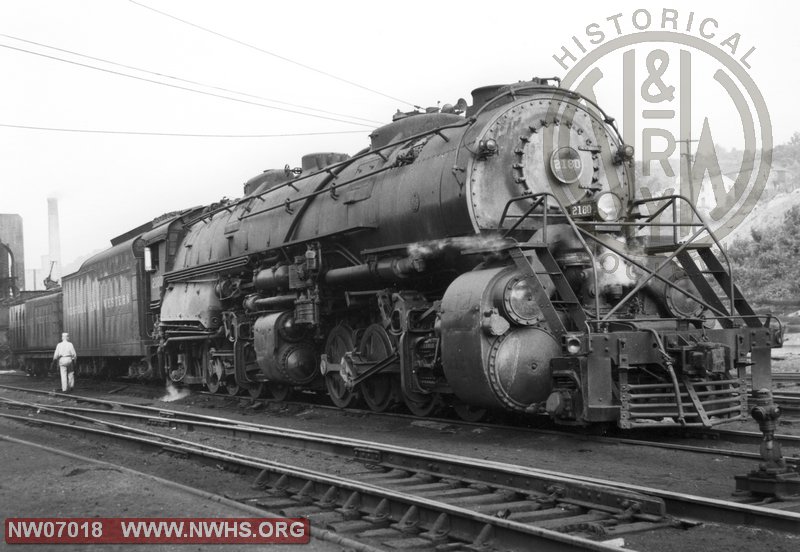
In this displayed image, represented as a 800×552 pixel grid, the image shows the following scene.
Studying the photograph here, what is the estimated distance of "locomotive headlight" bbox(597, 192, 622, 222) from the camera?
8.98 m

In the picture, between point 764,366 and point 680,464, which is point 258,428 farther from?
point 764,366

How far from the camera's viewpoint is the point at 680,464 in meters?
6.83

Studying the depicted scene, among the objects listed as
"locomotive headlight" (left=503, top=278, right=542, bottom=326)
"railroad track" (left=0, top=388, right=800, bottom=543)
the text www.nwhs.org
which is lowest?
the text www.nwhs.org

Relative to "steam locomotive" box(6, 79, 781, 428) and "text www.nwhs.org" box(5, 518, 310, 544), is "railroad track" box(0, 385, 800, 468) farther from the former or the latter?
"text www.nwhs.org" box(5, 518, 310, 544)

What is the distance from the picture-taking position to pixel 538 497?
5.63 metres

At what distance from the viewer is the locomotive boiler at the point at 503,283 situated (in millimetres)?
7707

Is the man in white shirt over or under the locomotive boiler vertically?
under

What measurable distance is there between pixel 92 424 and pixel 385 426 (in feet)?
16.4

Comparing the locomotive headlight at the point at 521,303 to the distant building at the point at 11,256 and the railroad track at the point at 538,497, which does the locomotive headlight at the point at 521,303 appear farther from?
the distant building at the point at 11,256

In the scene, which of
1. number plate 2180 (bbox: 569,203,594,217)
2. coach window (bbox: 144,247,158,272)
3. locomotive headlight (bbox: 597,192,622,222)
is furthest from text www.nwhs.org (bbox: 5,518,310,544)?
coach window (bbox: 144,247,158,272)

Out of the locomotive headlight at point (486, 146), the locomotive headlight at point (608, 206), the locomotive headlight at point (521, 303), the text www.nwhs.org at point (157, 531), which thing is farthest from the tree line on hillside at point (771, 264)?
the text www.nwhs.org at point (157, 531)

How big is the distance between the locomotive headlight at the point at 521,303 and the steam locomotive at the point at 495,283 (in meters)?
0.01

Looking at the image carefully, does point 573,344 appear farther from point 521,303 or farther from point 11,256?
point 11,256

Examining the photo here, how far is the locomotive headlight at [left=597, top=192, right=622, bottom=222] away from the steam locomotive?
2cm
